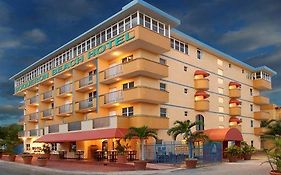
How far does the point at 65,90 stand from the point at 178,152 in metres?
22.4

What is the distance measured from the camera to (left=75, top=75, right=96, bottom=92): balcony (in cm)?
4472

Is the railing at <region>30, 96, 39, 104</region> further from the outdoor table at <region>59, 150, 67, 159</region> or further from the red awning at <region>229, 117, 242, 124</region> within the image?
the red awning at <region>229, 117, 242, 124</region>

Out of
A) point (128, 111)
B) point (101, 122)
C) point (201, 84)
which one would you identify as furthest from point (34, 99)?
point (201, 84)

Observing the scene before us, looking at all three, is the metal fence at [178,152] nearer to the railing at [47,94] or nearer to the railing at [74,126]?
the railing at [74,126]

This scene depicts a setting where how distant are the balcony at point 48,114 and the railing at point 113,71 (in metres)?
18.4

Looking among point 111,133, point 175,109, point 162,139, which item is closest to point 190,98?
point 175,109

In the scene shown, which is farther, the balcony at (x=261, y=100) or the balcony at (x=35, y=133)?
the balcony at (x=261, y=100)

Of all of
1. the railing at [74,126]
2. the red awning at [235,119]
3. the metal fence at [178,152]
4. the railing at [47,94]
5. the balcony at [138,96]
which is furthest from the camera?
the railing at [47,94]

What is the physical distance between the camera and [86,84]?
46594mm

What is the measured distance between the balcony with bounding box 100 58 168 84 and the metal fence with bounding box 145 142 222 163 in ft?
26.6

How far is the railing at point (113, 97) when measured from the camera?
39325 mm

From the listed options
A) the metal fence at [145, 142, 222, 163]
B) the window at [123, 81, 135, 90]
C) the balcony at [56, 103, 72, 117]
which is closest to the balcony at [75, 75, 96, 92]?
the balcony at [56, 103, 72, 117]

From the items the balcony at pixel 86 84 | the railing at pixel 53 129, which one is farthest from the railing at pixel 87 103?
the railing at pixel 53 129

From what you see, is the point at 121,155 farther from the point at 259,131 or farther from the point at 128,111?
the point at 259,131
